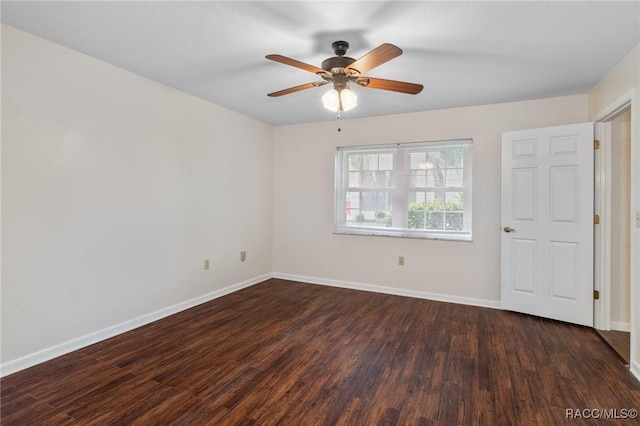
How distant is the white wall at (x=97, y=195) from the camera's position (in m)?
2.24

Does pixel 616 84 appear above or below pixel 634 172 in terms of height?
above

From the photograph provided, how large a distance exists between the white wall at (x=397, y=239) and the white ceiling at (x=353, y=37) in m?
0.58

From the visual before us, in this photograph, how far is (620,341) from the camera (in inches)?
110

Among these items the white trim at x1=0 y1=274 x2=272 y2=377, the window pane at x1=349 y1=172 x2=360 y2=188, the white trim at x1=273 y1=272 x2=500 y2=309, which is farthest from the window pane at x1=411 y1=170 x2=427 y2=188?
the white trim at x1=0 y1=274 x2=272 y2=377

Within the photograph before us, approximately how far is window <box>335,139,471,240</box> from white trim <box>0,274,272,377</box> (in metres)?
2.14

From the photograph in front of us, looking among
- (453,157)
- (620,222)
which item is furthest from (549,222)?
(453,157)

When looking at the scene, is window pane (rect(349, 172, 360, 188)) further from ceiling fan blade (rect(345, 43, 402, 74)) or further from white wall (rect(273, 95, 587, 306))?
ceiling fan blade (rect(345, 43, 402, 74))

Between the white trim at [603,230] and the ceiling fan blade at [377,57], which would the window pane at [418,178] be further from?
the ceiling fan blade at [377,57]

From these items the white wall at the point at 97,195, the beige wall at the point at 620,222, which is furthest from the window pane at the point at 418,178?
the white wall at the point at 97,195

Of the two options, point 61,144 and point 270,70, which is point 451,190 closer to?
point 270,70

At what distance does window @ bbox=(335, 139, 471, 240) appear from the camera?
395cm

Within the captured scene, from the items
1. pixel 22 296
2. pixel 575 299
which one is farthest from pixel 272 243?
pixel 575 299

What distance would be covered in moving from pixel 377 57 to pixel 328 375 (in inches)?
84.9

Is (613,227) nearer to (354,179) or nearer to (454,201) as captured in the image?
(454,201)
